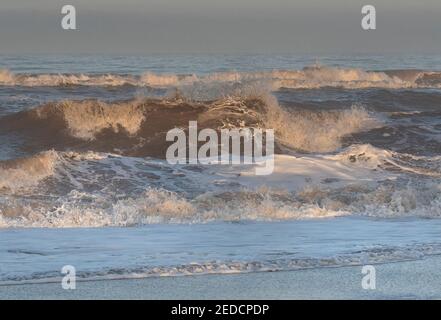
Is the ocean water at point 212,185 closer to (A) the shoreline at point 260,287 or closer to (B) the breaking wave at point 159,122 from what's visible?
(B) the breaking wave at point 159,122

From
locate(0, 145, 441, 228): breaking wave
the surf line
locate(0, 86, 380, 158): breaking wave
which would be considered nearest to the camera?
locate(0, 145, 441, 228): breaking wave

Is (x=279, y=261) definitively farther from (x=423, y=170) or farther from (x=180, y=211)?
(x=423, y=170)

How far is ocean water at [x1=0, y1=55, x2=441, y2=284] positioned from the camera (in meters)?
9.23

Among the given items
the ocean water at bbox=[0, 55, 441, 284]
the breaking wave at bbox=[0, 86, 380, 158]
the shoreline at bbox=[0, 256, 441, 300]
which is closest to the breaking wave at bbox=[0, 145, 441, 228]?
the ocean water at bbox=[0, 55, 441, 284]

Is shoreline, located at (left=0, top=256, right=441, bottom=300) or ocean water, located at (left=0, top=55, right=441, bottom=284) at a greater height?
shoreline, located at (left=0, top=256, right=441, bottom=300)

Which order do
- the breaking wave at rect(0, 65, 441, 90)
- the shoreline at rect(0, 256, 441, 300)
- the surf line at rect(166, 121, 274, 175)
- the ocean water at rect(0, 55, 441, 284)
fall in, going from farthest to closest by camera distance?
the breaking wave at rect(0, 65, 441, 90) < the surf line at rect(166, 121, 274, 175) < the ocean water at rect(0, 55, 441, 284) < the shoreline at rect(0, 256, 441, 300)

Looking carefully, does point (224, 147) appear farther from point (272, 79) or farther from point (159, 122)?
point (272, 79)

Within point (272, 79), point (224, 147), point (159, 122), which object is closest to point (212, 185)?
point (224, 147)

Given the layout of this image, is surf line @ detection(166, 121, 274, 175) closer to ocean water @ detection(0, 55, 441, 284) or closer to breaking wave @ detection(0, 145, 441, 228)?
ocean water @ detection(0, 55, 441, 284)

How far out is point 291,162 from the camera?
52.3 ft

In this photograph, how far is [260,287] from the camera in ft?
25.8

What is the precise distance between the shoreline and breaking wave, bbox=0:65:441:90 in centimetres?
1713

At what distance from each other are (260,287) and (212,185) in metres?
6.40

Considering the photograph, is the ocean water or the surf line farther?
the surf line
